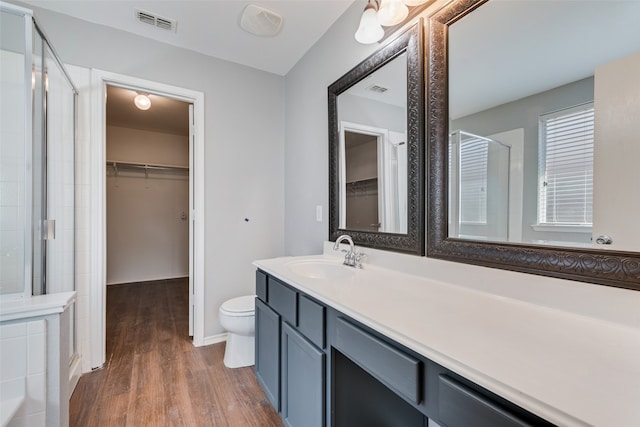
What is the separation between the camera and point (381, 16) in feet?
4.46

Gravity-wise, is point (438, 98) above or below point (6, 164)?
above

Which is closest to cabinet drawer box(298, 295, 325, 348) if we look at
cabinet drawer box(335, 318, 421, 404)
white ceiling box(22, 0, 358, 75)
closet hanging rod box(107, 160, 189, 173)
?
cabinet drawer box(335, 318, 421, 404)

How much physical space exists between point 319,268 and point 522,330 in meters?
1.14

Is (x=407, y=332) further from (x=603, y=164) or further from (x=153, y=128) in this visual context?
(x=153, y=128)

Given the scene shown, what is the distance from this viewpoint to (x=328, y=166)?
6.76 feet

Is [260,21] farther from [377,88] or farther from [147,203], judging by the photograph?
[147,203]

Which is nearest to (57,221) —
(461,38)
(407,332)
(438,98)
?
(407,332)

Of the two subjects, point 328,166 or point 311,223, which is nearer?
point 328,166

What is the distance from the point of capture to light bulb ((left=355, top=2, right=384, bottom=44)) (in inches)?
55.8

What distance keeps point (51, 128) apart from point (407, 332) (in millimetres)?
2185

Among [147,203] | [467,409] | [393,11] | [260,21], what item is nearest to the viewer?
[467,409]

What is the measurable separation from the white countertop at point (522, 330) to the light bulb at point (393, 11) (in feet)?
3.83

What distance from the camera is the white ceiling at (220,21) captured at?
185cm

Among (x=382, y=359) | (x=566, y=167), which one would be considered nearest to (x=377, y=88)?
(x=566, y=167)
